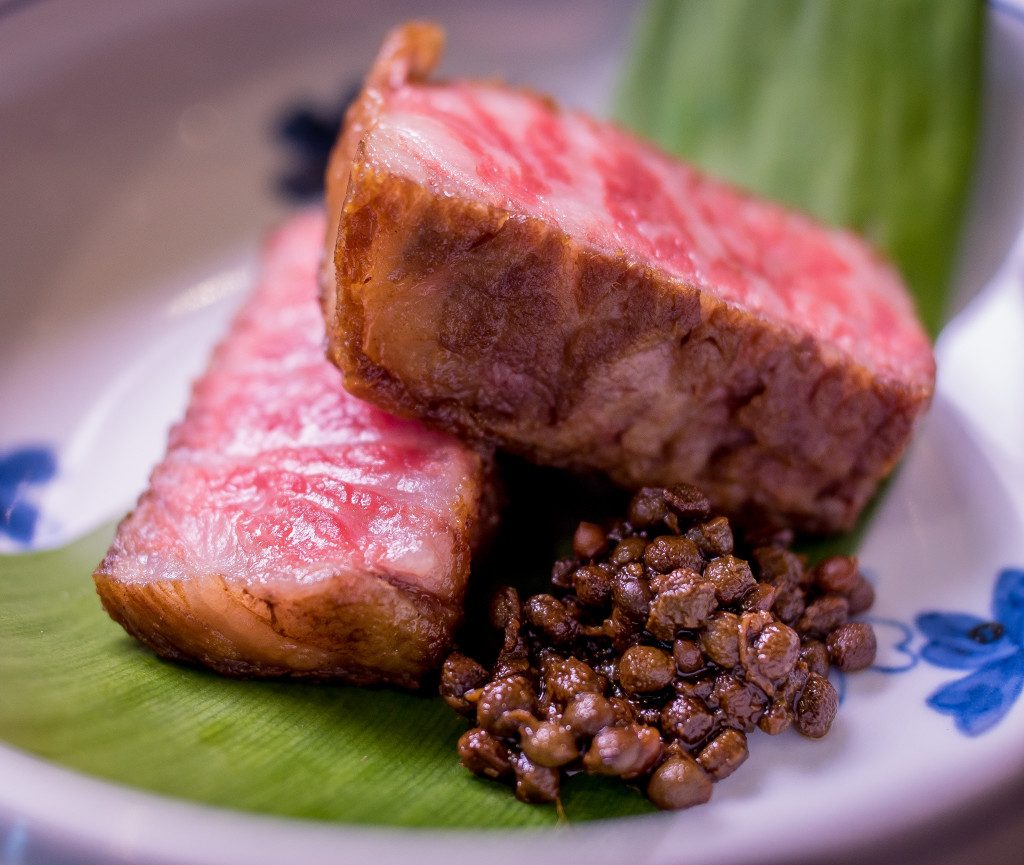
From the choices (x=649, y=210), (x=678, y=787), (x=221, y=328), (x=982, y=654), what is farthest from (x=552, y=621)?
(x=221, y=328)

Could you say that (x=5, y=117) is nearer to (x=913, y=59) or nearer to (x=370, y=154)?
(x=370, y=154)

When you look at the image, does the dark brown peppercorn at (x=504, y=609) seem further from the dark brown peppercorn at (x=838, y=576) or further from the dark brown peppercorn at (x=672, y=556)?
the dark brown peppercorn at (x=838, y=576)

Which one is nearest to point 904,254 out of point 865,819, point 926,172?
point 926,172

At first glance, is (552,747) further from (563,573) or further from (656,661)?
(563,573)

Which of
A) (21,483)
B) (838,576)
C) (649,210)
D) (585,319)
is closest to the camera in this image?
(585,319)

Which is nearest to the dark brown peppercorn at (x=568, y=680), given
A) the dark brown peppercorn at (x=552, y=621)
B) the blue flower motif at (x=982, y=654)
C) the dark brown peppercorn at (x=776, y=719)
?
the dark brown peppercorn at (x=552, y=621)

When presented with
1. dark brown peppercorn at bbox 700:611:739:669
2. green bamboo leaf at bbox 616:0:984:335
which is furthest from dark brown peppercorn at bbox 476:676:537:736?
green bamboo leaf at bbox 616:0:984:335
